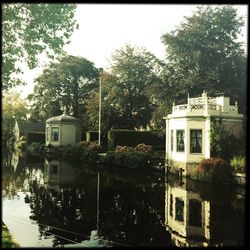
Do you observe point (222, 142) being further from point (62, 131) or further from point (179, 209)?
point (62, 131)

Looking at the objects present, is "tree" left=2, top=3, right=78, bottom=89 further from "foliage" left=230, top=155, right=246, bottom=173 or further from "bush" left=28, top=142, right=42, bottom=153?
"bush" left=28, top=142, right=42, bottom=153

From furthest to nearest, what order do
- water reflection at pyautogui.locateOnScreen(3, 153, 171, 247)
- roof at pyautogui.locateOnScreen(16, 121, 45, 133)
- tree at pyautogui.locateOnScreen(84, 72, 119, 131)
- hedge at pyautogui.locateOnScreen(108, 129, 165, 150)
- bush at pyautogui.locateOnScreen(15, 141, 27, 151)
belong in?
1. roof at pyautogui.locateOnScreen(16, 121, 45, 133)
2. bush at pyautogui.locateOnScreen(15, 141, 27, 151)
3. tree at pyautogui.locateOnScreen(84, 72, 119, 131)
4. hedge at pyautogui.locateOnScreen(108, 129, 165, 150)
5. water reflection at pyautogui.locateOnScreen(3, 153, 171, 247)

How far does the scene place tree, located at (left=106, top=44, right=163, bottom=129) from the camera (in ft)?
147

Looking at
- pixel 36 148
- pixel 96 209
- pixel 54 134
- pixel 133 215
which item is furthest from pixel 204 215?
pixel 36 148

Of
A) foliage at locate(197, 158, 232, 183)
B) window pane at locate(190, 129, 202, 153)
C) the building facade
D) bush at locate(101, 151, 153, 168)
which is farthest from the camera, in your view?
bush at locate(101, 151, 153, 168)

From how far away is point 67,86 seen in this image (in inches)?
2360

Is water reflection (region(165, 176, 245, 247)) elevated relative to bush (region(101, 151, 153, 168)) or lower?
lower

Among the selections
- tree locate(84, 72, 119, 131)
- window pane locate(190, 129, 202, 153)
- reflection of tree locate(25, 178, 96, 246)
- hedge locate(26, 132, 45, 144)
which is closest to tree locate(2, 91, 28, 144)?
hedge locate(26, 132, 45, 144)

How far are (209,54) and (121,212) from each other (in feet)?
86.0

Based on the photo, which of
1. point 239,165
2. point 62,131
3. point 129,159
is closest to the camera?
point 239,165

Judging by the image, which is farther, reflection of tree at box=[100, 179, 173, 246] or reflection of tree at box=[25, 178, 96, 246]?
reflection of tree at box=[25, 178, 96, 246]

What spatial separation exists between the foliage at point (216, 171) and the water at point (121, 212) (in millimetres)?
867

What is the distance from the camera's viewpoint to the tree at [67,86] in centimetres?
5884

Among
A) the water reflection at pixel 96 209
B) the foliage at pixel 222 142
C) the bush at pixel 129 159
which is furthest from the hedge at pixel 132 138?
the water reflection at pixel 96 209
